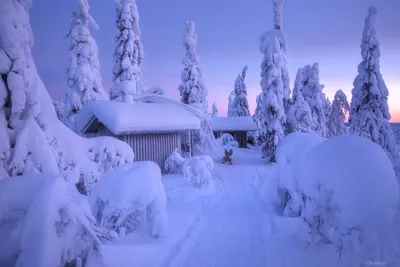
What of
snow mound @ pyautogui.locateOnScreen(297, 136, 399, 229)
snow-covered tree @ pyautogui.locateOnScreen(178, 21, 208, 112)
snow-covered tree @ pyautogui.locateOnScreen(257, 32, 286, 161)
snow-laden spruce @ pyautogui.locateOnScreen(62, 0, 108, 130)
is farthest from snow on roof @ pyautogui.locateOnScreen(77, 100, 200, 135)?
snow-covered tree @ pyautogui.locateOnScreen(178, 21, 208, 112)

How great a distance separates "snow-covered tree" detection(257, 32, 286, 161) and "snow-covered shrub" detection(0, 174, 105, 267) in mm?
18166

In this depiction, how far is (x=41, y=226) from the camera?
3150 mm

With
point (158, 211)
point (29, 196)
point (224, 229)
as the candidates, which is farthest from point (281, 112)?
point (29, 196)

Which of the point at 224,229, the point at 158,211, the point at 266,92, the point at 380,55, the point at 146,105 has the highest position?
the point at 380,55

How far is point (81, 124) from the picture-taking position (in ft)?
48.6

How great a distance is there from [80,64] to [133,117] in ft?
29.8

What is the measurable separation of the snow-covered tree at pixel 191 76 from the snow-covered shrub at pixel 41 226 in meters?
24.4

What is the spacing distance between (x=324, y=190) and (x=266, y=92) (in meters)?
16.4

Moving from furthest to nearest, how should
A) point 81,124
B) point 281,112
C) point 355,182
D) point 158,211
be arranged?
1. point 281,112
2. point 81,124
3. point 158,211
4. point 355,182

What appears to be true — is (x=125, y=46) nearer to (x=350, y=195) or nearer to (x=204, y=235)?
(x=204, y=235)

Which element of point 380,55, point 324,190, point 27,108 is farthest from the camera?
point 380,55

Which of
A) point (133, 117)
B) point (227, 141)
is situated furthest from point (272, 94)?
point (227, 141)

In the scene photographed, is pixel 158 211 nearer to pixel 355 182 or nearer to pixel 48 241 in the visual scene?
pixel 48 241

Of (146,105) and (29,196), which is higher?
(146,105)
